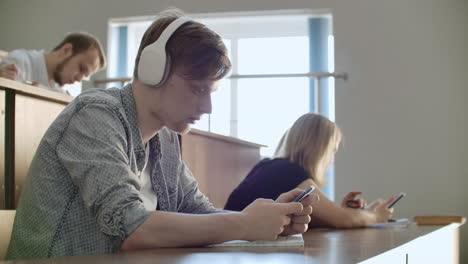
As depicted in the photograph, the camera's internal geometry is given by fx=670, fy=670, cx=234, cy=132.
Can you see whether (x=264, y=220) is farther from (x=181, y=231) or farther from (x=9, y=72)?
(x=9, y=72)

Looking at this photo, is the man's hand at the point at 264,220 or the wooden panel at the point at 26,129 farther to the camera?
the wooden panel at the point at 26,129

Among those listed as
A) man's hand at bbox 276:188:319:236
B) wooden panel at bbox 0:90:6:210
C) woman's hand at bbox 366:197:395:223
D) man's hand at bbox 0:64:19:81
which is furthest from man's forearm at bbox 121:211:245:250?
man's hand at bbox 0:64:19:81

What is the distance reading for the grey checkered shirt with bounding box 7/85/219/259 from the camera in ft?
3.31

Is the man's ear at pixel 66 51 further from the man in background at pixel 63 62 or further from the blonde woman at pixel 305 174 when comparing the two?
the blonde woman at pixel 305 174

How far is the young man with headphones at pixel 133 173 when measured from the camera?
101cm

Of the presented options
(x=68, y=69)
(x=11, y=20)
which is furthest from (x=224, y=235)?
(x=11, y=20)

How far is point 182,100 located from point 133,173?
0.18 metres

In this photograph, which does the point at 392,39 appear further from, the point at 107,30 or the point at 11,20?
the point at 11,20

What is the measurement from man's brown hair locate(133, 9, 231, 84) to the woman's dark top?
1223 millimetres

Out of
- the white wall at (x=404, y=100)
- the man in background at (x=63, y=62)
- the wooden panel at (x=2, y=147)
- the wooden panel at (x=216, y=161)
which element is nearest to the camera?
the wooden panel at (x=2, y=147)

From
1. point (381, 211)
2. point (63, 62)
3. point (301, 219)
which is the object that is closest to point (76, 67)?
point (63, 62)

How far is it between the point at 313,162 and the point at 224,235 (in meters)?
1.46

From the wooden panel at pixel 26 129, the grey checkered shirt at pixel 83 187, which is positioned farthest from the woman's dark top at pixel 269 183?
the grey checkered shirt at pixel 83 187

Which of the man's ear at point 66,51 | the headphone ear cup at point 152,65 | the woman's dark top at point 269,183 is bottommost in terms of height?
the woman's dark top at point 269,183
